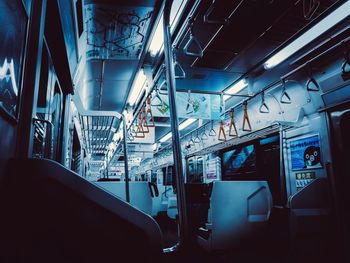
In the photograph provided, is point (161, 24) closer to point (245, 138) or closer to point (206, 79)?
point (206, 79)

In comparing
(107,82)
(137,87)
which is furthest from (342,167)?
(107,82)

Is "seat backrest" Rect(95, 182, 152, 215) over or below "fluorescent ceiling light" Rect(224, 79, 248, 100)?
below

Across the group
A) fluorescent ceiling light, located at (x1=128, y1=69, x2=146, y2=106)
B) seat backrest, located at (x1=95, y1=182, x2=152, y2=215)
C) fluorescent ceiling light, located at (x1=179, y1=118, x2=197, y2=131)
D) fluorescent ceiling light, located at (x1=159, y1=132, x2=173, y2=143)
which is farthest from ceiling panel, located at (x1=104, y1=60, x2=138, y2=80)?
fluorescent ceiling light, located at (x1=159, y1=132, x2=173, y2=143)

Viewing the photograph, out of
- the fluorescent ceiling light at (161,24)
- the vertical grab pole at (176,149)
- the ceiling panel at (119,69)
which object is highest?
the fluorescent ceiling light at (161,24)

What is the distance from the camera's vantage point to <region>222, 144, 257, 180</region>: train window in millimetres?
6969

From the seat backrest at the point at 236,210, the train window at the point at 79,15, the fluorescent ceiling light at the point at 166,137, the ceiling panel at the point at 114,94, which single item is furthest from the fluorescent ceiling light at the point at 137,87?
the fluorescent ceiling light at the point at 166,137

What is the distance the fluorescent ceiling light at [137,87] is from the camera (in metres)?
5.58

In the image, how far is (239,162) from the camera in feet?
24.9

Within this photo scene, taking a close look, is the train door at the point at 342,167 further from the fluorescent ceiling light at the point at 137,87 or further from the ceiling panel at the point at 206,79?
the fluorescent ceiling light at the point at 137,87

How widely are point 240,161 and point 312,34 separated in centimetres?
416

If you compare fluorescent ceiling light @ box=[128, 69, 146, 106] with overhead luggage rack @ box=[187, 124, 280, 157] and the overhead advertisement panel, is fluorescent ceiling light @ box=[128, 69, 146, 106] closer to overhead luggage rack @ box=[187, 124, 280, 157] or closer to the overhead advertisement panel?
the overhead advertisement panel

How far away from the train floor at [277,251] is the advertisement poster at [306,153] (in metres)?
1.13

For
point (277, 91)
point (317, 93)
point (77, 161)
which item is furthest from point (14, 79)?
point (77, 161)

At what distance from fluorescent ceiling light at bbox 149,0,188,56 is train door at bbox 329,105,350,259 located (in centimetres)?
284
